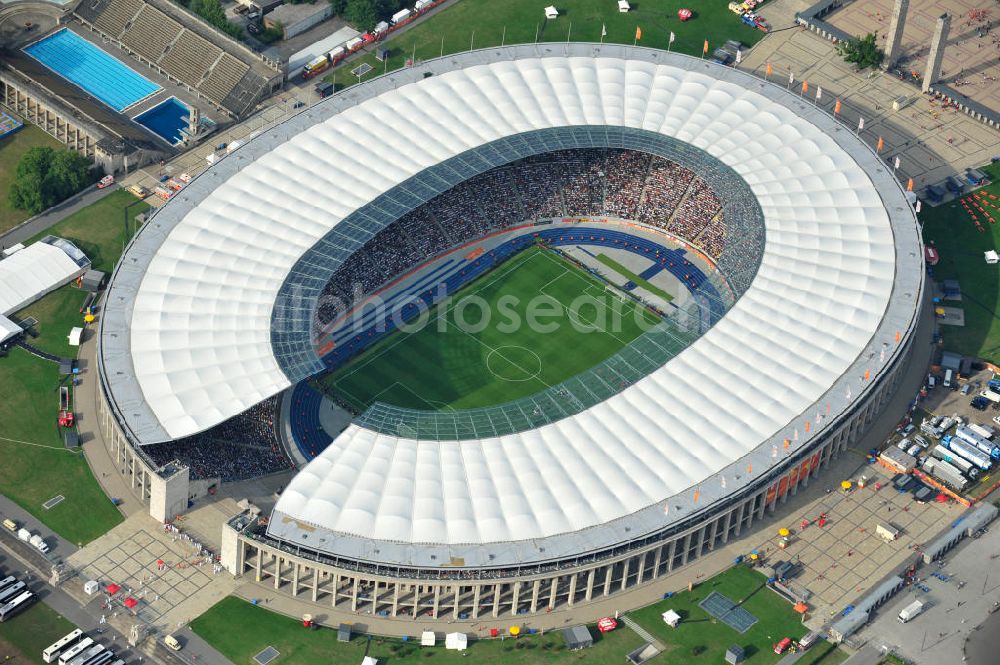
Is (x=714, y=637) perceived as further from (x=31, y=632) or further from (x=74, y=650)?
(x=31, y=632)

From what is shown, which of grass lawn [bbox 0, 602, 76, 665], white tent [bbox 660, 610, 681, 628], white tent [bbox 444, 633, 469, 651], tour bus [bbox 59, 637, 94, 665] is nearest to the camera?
tour bus [bbox 59, 637, 94, 665]

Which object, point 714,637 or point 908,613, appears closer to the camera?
point 714,637

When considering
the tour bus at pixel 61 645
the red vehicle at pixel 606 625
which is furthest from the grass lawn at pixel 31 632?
the red vehicle at pixel 606 625

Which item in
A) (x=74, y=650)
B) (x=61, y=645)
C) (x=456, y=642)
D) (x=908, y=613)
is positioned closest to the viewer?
(x=74, y=650)

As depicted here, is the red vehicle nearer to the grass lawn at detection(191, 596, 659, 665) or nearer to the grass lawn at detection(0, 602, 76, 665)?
the grass lawn at detection(191, 596, 659, 665)

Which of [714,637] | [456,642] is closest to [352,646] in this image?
[456,642]

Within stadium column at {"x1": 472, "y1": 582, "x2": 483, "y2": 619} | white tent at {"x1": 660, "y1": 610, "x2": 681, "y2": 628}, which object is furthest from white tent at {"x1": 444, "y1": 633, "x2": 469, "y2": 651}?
white tent at {"x1": 660, "y1": 610, "x2": 681, "y2": 628}
